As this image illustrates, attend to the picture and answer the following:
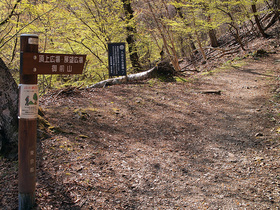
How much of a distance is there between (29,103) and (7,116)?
1525mm

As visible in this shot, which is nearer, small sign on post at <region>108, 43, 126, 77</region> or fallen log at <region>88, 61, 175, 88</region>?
small sign on post at <region>108, 43, 126, 77</region>

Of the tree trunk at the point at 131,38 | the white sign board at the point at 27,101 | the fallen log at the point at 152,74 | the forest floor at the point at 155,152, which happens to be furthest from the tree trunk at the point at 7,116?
the tree trunk at the point at 131,38

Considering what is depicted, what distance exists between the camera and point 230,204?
3.01m

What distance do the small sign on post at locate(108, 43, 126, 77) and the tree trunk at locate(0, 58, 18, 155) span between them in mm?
4895

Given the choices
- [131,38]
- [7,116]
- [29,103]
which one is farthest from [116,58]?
[29,103]

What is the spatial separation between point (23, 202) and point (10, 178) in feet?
2.54

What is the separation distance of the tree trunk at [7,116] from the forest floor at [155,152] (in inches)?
9.4

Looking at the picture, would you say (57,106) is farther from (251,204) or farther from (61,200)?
(251,204)

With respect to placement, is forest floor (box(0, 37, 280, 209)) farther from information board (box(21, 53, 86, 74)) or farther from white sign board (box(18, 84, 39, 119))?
information board (box(21, 53, 86, 74))

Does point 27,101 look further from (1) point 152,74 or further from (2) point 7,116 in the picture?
(1) point 152,74

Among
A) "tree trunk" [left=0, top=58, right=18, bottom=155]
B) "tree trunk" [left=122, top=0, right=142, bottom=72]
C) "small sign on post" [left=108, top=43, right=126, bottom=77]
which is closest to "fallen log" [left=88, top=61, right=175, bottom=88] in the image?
"small sign on post" [left=108, top=43, right=126, bottom=77]

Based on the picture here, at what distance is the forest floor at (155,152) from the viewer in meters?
3.07

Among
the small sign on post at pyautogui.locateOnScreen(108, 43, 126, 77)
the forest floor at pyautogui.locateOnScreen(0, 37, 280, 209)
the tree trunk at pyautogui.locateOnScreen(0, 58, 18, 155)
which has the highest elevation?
the small sign on post at pyautogui.locateOnScreen(108, 43, 126, 77)

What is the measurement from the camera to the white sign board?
7.94ft
